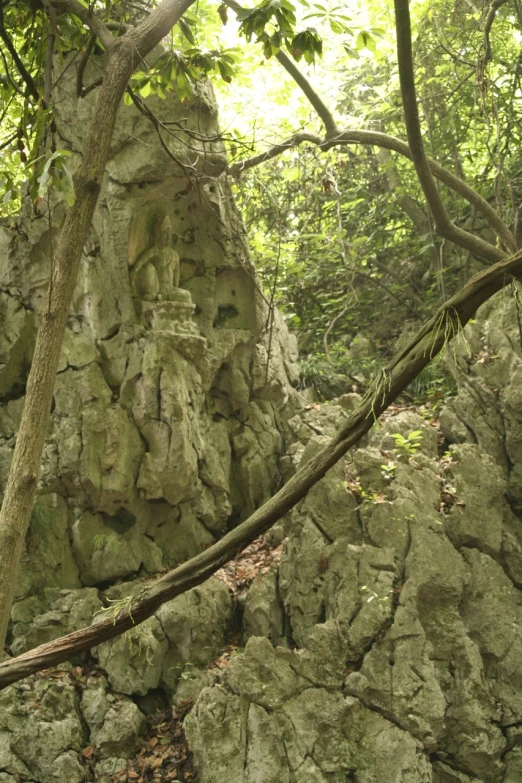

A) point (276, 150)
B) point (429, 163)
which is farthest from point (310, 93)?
point (429, 163)

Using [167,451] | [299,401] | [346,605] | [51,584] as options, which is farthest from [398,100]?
[51,584]

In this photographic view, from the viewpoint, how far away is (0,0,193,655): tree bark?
2.58 meters

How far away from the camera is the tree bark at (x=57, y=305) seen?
102 inches

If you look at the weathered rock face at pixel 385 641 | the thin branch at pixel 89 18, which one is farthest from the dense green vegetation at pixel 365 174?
the thin branch at pixel 89 18

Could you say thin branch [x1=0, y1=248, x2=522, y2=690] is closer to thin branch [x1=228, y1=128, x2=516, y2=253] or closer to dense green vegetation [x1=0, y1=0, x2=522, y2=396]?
thin branch [x1=228, y1=128, x2=516, y2=253]

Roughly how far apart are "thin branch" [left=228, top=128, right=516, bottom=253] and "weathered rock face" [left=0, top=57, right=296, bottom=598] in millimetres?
957

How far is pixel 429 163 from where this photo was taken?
6.95 m

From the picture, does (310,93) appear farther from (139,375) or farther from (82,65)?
(82,65)

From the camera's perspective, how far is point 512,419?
6.99 m

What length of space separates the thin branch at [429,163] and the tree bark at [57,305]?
3.65 meters

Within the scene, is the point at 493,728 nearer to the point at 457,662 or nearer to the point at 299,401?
the point at 457,662

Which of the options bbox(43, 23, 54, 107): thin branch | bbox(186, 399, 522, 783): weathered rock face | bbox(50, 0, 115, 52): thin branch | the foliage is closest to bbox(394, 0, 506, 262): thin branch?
the foliage

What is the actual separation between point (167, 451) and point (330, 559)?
2.00 m

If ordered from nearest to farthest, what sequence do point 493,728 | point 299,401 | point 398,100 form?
point 493,728, point 299,401, point 398,100
